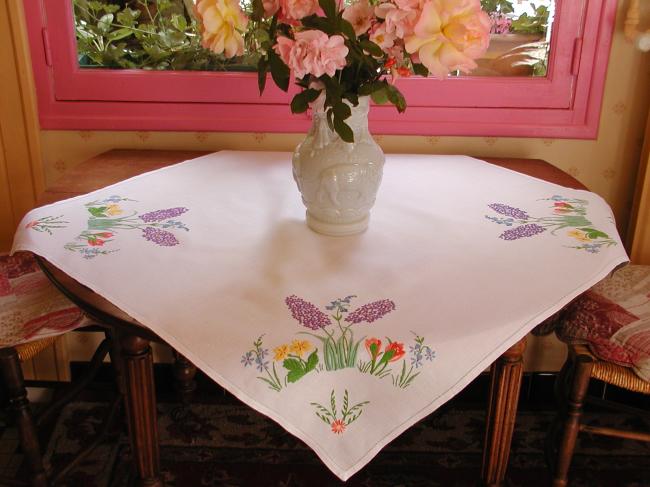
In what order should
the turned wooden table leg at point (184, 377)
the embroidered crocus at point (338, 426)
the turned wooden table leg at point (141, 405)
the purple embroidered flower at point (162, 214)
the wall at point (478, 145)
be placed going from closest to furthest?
the embroidered crocus at point (338, 426), the turned wooden table leg at point (141, 405), the purple embroidered flower at point (162, 214), the wall at point (478, 145), the turned wooden table leg at point (184, 377)

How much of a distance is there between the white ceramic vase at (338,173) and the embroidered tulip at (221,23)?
20cm

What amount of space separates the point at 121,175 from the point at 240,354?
0.86 metres

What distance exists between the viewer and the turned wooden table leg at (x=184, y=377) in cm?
210

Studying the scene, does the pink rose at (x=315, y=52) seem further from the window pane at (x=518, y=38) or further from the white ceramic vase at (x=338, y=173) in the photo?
the window pane at (x=518, y=38)

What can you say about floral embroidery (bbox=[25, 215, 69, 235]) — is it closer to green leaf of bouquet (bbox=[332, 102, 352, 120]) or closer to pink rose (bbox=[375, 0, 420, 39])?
green leaf of bouquet (bbox=[332, 102, 352, 120])

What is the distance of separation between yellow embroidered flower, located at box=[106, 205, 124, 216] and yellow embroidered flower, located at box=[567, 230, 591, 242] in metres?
0.91

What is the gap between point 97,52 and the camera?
6.22 ft

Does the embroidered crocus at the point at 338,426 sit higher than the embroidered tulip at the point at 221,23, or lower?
lower

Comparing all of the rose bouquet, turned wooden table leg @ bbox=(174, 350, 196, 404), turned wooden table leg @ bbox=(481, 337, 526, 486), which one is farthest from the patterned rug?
the rose bouquet

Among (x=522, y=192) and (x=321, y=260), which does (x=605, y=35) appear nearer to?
(x=522, y=192)

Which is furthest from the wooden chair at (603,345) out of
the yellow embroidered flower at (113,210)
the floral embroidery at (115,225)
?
the yellow embroidered flower at (113,210)

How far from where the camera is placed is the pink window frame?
185 centimetres

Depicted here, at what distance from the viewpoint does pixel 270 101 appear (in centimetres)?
190

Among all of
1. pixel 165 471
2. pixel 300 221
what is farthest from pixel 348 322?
pixel 165 471
